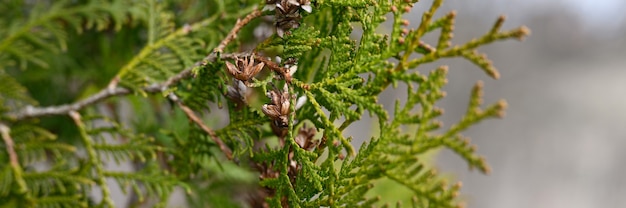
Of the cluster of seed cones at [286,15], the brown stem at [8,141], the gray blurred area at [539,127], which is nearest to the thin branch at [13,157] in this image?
the brown stem at [8,141]

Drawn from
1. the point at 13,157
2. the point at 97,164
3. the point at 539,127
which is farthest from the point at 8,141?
the point at 539,127

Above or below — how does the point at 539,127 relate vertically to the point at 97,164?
above

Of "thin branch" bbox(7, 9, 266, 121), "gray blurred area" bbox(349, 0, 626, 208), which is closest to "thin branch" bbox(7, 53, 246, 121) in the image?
"thin branch" bbox(7, 9, 266, 121)

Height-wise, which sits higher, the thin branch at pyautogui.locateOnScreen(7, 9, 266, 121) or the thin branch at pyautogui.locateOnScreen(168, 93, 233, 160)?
the thin branch at pyautogui.locateOnScreen(7, 9, 266, 121)

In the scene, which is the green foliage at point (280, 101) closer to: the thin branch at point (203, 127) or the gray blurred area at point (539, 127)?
the thin branch at point (203, 127)

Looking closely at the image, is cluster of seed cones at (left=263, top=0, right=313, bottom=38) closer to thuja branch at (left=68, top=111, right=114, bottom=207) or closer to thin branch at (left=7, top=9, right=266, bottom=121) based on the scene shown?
thin branch at (left=7, top=9, right=266, bottom=121)

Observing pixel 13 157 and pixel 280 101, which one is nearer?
pixel 280 101

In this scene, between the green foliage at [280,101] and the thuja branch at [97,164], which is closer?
the green foliage at [280,101]

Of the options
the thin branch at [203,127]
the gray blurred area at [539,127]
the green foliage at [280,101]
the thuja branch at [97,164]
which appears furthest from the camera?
the gray blurred area at [539,127]

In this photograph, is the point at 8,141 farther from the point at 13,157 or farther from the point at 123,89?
the point at 123,89
